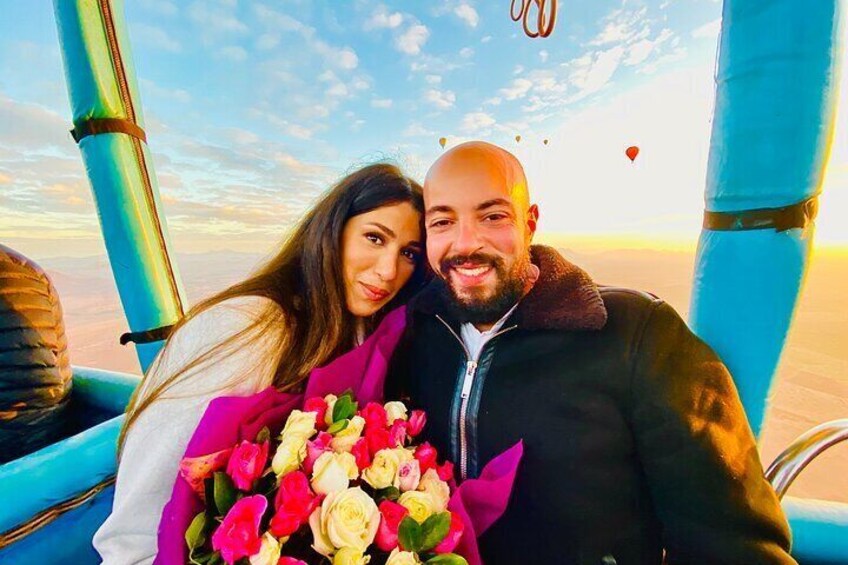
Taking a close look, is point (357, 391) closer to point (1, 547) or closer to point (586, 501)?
point (586, 501)

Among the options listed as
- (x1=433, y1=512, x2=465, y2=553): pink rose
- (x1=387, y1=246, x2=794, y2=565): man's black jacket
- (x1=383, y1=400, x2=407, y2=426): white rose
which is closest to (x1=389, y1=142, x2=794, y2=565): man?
(x1=387, y1=246, x2=794, y2=565): man's black jacket

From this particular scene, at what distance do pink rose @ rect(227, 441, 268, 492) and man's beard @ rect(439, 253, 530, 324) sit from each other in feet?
2.52

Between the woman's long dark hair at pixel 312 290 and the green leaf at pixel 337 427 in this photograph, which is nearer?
the green leaf at pixel 337 427

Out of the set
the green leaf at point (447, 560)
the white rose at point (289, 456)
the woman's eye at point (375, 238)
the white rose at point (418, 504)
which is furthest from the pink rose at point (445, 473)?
the woman's eye at point (375, 238)

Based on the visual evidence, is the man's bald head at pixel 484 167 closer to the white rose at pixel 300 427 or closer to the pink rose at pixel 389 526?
the white rose at pixel 300 427

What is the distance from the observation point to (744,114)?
4.42ft

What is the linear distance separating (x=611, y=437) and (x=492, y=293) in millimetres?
566

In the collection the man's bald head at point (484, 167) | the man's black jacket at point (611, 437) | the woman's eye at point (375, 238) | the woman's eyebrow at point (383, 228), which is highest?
the man's bald head at point (484, 167)

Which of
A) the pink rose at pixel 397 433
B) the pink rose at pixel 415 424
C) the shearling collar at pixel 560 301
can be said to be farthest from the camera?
the shearling collar at pixel 560 301

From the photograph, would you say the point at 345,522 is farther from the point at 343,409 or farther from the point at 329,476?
the point at 343,409

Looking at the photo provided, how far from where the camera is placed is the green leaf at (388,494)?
0.85 metres

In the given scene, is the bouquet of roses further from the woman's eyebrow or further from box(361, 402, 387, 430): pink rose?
the woman's eyebrow

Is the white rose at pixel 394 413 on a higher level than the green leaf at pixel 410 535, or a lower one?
higher

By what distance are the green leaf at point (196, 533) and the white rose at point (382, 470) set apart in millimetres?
328
